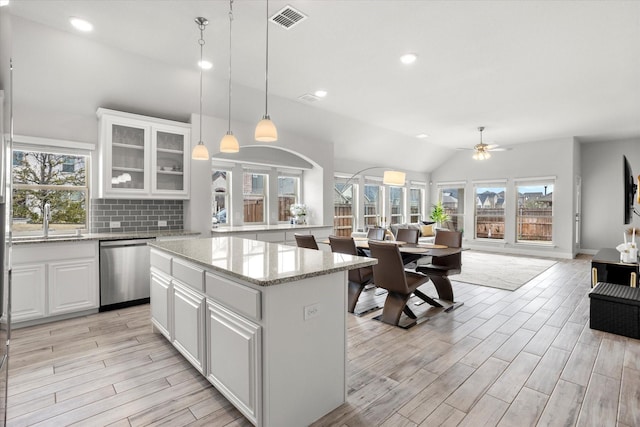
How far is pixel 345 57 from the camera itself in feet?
12.0

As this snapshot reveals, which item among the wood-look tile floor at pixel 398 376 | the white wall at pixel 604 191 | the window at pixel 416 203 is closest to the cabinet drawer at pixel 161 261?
the wood-look tile floor at pixel 398 376

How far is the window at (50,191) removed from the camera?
378 cm

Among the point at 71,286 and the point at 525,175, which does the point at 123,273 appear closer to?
the point at 71,286

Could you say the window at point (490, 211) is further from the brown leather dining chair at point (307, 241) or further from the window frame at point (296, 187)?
the brown leather dining chair at point (307, 241)

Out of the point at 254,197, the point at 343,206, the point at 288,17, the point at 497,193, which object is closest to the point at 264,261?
the point at 288,17

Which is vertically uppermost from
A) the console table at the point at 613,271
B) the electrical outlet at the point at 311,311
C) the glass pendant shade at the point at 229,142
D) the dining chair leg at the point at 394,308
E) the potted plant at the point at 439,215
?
the glass pendant shade at the point at 229,142

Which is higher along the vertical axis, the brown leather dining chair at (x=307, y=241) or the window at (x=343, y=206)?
the window at (x=343, y=206)

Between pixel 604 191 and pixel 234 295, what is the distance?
32.8ft

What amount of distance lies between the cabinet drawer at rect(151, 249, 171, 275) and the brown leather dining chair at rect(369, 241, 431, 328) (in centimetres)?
196

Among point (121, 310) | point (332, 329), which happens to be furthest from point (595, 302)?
point (121, 310)

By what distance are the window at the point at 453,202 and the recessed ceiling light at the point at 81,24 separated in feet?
31.0

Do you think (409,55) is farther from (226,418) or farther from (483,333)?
(226,418)

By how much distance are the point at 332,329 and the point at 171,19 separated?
2965 mm

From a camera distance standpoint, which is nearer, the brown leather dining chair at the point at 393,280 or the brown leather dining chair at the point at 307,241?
the brown leather dining chair at the point at 393,280
